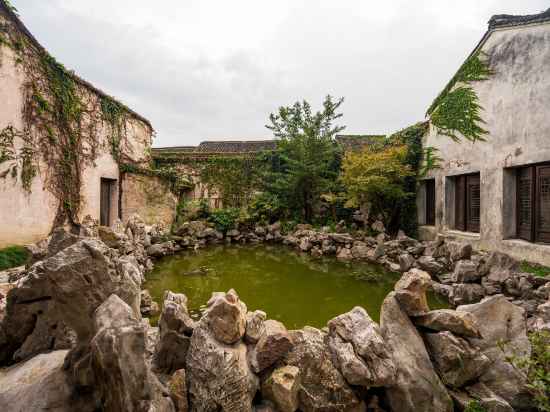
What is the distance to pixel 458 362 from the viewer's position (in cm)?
230

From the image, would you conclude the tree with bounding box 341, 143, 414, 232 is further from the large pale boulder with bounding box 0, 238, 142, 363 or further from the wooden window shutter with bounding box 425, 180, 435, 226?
the large pale boulder with bounding box 0, 238, 142, 363

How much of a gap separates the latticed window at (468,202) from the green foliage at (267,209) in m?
6.93

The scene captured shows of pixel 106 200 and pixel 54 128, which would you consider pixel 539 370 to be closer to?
pixel 54 128

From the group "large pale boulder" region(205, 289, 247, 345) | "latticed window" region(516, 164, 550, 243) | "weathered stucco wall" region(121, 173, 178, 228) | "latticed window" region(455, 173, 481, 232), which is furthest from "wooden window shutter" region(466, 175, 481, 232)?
"weathered stucco wall" region(121, 173, 178, 228)

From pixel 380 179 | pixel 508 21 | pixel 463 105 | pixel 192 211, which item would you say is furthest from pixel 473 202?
pixel 192 211

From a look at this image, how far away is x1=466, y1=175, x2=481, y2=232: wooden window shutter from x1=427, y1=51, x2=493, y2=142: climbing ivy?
1329 mm

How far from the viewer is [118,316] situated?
167 cm

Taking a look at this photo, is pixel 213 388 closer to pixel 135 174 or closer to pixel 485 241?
pixel 485 241

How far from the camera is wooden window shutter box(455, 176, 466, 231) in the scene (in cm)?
926

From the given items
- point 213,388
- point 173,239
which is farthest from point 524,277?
point 173,239

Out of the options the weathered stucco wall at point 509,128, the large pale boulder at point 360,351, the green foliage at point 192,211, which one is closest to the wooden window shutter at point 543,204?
the weathered stucco wall at point 509,128

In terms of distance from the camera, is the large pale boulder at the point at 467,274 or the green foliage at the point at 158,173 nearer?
the large pale boulder at the point at 467,274

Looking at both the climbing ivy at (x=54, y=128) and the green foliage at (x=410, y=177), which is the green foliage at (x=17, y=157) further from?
the green foliage at (x=410, y=177)

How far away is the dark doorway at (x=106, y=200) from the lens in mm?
10441
